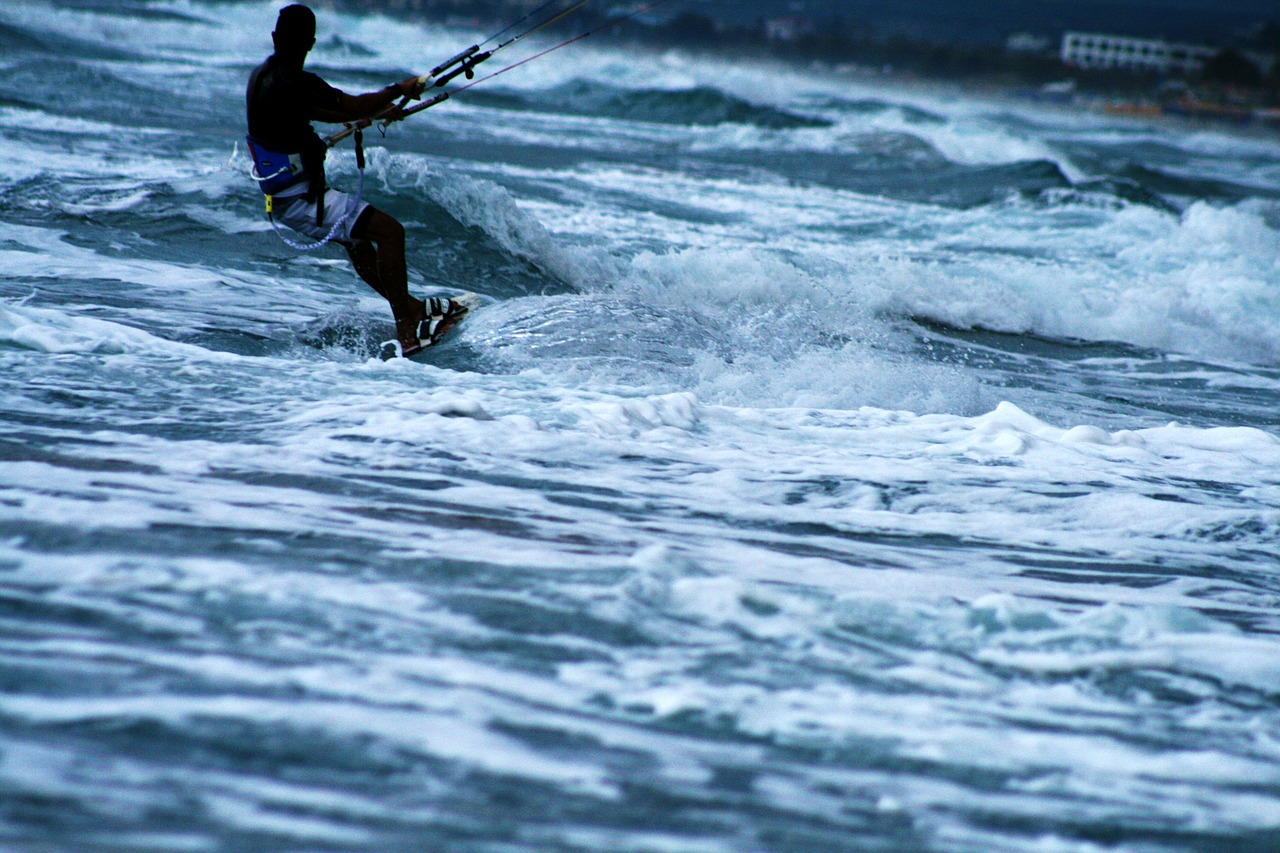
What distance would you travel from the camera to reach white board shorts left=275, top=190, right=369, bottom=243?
535 cm

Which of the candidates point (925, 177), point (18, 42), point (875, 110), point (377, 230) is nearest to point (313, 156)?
point (377, 230)

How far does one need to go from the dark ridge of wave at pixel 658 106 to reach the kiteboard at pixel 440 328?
19.0 m

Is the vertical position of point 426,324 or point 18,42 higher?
point 18,42

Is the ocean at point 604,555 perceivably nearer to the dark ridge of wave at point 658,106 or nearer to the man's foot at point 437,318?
the man's foot at point 437,318

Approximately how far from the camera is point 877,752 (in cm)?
237

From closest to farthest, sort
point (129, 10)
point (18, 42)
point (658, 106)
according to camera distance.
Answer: point (18, 42)
point (658, 106)
point (129, 10)

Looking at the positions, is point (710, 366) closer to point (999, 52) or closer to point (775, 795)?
point (775, 795)

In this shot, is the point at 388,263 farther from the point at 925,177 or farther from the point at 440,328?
the point at 925,177

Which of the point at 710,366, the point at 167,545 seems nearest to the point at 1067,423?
the point at 710,366

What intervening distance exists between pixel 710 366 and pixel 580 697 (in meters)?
3.38

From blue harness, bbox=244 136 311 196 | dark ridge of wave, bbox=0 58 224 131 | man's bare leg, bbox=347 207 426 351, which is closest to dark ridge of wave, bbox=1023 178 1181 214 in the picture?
dark ridge of wave, bbox=0 58 224 131

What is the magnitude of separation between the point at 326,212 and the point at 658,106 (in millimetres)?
24297

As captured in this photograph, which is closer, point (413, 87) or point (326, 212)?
point (413, 87)

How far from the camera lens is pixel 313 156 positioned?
5.26 metres
